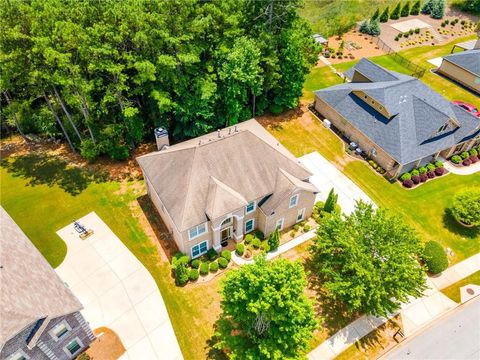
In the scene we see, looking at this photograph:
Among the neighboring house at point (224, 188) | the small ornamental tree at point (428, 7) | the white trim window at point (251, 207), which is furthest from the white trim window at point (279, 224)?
the small ornamental tree at point (428, 7)

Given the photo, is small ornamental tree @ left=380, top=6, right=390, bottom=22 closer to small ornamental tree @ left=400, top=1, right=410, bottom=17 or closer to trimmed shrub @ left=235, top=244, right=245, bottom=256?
small ornamental tree @ left=400, top=1, right=410, bottom=17

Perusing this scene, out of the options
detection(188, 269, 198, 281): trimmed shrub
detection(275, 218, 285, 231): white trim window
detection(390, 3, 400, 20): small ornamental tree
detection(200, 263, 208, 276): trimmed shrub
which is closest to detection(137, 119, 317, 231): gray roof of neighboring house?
detection(275, 218, 285, 231): white trim window

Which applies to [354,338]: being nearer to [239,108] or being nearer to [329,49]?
[239,108]

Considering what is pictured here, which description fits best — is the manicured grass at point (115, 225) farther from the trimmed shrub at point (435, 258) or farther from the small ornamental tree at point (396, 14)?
the small ornamental tree at point (396, 14)

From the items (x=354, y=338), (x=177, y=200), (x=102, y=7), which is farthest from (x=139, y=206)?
(x=354, y=338)

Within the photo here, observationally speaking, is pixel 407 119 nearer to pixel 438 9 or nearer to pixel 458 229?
pixel 458 229

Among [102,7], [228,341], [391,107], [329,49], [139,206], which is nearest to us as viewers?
[228,341]

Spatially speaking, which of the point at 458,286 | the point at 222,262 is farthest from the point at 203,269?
the point at 458,286
